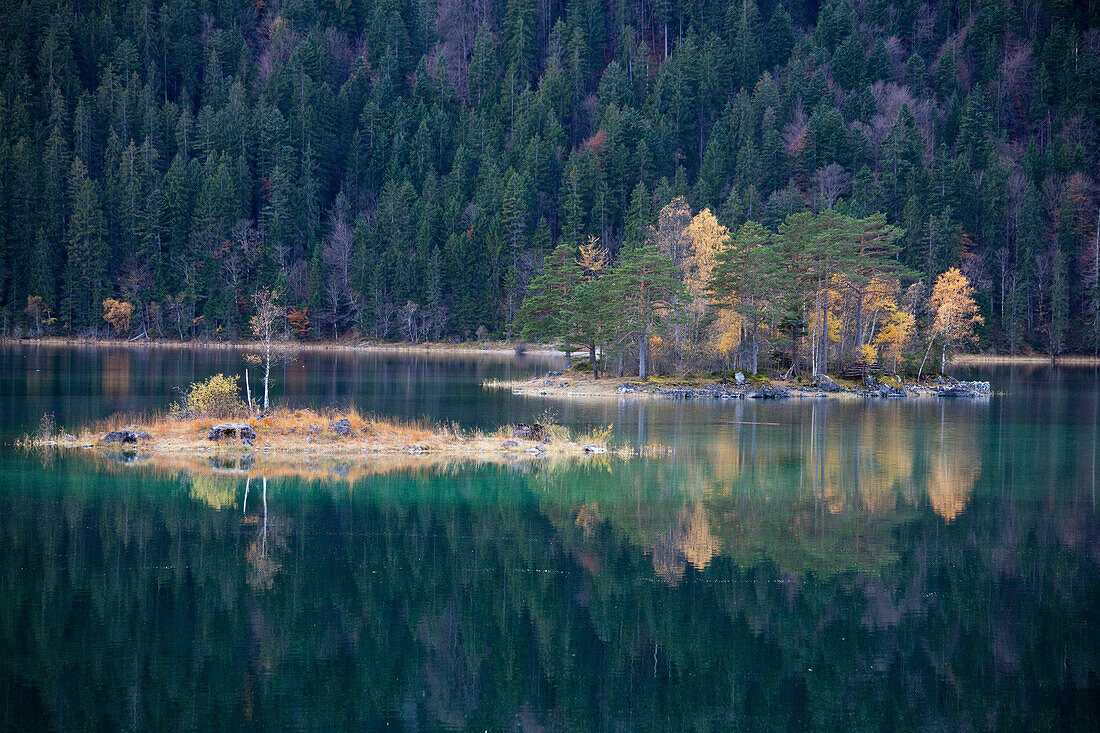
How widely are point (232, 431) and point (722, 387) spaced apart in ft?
128

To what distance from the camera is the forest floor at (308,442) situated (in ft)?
112

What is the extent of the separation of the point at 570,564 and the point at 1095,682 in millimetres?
9743

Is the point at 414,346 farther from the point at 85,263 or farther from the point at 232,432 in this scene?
the point at 232,432

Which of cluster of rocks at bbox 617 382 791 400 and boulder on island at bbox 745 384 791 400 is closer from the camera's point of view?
cluster of rocks at bbox 617 382 791 400

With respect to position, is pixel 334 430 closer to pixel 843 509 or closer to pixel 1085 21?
pixel 843 509

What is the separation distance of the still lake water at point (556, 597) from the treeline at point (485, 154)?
7985 cm

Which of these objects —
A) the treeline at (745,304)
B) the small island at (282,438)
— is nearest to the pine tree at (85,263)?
the treeline at (745,304)

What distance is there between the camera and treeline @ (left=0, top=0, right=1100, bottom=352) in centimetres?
12388

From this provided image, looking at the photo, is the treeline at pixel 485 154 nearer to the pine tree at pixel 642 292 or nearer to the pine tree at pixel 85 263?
the pine tree at pixel 85 263

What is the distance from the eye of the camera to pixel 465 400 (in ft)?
179

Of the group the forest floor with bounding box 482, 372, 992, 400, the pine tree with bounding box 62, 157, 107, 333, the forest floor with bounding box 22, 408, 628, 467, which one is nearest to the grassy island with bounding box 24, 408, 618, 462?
the forest floor with bounding box 22, 408, 628, 467

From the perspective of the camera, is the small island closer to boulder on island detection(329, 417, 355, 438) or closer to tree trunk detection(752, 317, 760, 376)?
boulder on island detection(329, 417, 355, 438)

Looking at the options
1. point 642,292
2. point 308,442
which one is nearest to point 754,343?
point 642,292

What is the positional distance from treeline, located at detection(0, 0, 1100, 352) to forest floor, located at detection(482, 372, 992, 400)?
3642 centimetres
